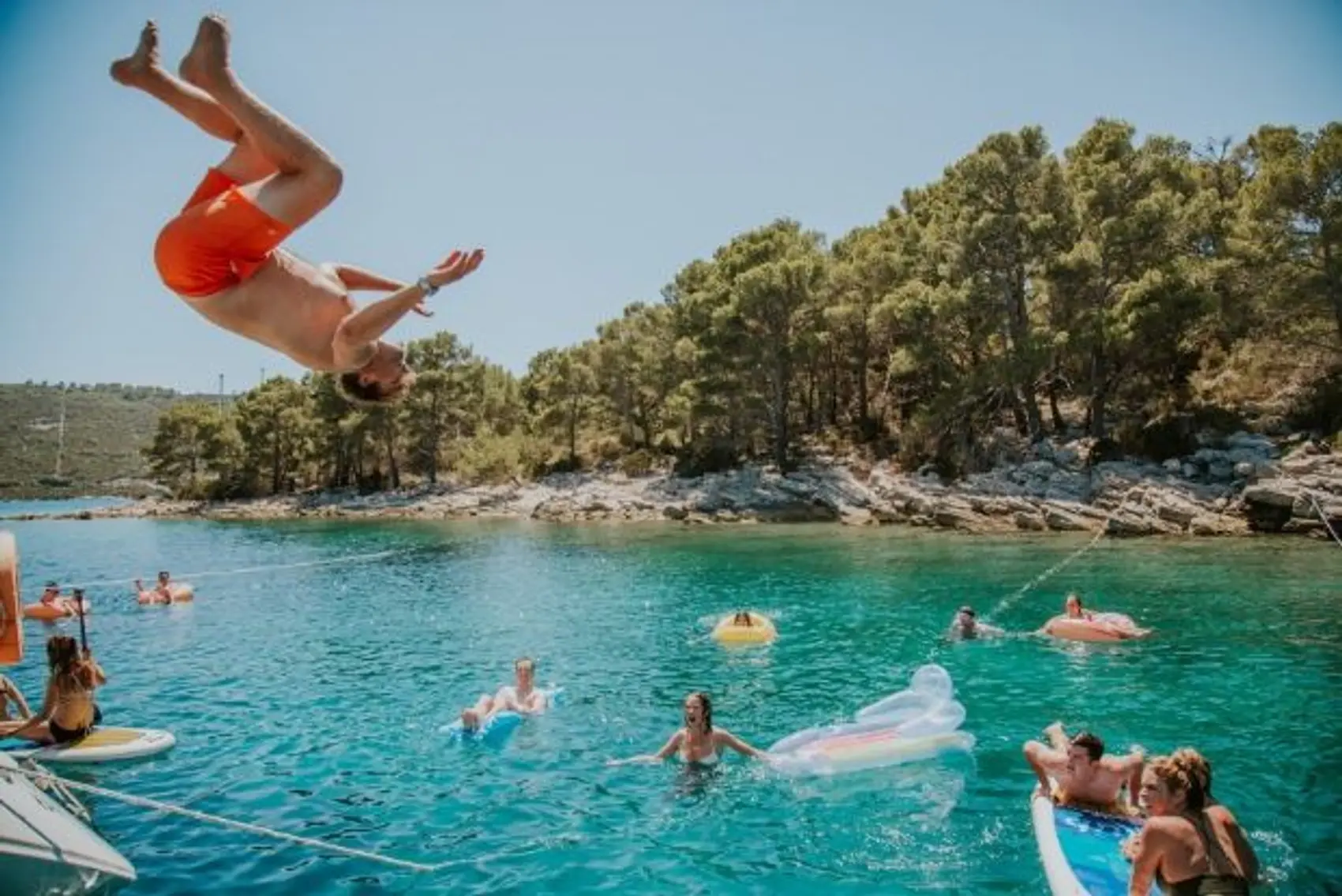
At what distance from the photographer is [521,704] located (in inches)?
545

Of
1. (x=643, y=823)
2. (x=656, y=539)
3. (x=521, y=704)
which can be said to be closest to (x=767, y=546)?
(x=656, y=539)

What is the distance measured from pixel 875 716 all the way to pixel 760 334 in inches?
1787

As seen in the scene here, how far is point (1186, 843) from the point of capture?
6.11m

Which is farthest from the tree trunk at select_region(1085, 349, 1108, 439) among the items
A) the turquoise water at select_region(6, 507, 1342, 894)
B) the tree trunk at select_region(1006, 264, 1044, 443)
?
the turquoise water at select_region(6, 507, 1342, 894)

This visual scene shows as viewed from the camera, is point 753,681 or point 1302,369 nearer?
point 753,681

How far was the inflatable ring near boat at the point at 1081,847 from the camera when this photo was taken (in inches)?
275

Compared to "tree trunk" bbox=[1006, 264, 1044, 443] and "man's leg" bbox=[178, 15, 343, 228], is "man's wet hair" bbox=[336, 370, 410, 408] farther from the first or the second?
"tree trunk" bbox=[1006, 264, 1044, 443]

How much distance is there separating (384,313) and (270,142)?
0.79 meters

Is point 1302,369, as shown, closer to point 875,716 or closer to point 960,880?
point 875,716

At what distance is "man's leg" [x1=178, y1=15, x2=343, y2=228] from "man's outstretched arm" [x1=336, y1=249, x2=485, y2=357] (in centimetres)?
44

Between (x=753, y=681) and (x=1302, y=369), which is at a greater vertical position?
(x=1302, y=369)

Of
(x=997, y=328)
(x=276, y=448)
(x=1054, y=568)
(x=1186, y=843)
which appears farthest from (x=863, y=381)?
(x=276, y=448)

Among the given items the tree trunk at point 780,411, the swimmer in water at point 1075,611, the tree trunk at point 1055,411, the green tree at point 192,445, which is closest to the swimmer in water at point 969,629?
the swimmer in water at point 1075,611

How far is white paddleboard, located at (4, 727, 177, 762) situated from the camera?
11196 millimetres
